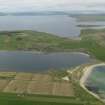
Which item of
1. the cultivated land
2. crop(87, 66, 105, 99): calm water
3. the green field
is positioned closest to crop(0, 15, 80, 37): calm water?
the green field

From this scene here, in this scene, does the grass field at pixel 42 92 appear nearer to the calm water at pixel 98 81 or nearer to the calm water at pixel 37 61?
the calm water at pixel 98 81

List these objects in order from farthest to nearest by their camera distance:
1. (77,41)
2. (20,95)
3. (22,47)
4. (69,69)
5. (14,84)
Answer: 1. (77,41)
2. (22,47)
3. (69,69)
4. (14,84)
5. (20,95)

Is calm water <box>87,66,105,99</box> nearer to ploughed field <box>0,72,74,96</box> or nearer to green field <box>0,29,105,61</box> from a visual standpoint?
ploughed field <box>0,72,74,96</box>

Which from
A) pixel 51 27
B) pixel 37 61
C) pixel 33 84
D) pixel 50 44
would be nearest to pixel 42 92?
pixel 33 84

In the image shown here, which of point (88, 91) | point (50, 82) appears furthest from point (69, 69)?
point (88, 91)

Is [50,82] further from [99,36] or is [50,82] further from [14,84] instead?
[99,36]

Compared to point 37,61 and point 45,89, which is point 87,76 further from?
point 37,61

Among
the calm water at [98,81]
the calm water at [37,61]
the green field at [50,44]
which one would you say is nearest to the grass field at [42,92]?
the calm water at [98,81]
